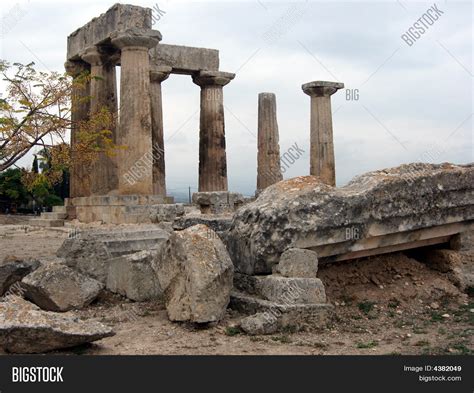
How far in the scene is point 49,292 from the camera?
744 centimetres

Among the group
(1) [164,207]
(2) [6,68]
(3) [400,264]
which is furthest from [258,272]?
(1) [164,207]

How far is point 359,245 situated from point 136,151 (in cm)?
1151

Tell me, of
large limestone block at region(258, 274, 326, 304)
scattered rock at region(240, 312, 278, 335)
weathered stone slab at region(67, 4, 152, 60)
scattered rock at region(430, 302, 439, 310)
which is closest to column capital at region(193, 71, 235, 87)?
weathered stone slab at region(67, 4, 152, 60)

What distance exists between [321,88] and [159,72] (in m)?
6.89

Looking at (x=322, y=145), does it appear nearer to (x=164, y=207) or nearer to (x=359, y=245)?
(x=164, y=207)

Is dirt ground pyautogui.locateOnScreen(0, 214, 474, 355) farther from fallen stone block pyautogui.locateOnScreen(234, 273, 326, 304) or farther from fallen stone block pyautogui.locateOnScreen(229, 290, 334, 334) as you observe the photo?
fallen stone block pyautogui.locateOnScreen(234, 273, 326, 304)

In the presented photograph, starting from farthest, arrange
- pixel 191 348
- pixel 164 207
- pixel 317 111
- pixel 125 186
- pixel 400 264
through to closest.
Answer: pixel 317 111 → pixel 125 186 → pixel 164 207 → pixel 400 264 → pixel 191 348

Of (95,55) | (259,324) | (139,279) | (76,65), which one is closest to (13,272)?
(139,279)

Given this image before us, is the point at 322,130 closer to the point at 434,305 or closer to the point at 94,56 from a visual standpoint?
the point at 94,56

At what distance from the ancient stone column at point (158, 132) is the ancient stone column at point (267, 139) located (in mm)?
4444

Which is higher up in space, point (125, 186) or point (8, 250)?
point (125, 186)

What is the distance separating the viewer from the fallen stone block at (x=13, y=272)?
808 cm

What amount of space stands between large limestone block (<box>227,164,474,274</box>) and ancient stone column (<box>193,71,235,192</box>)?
52.1ft

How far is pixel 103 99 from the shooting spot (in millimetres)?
20547
